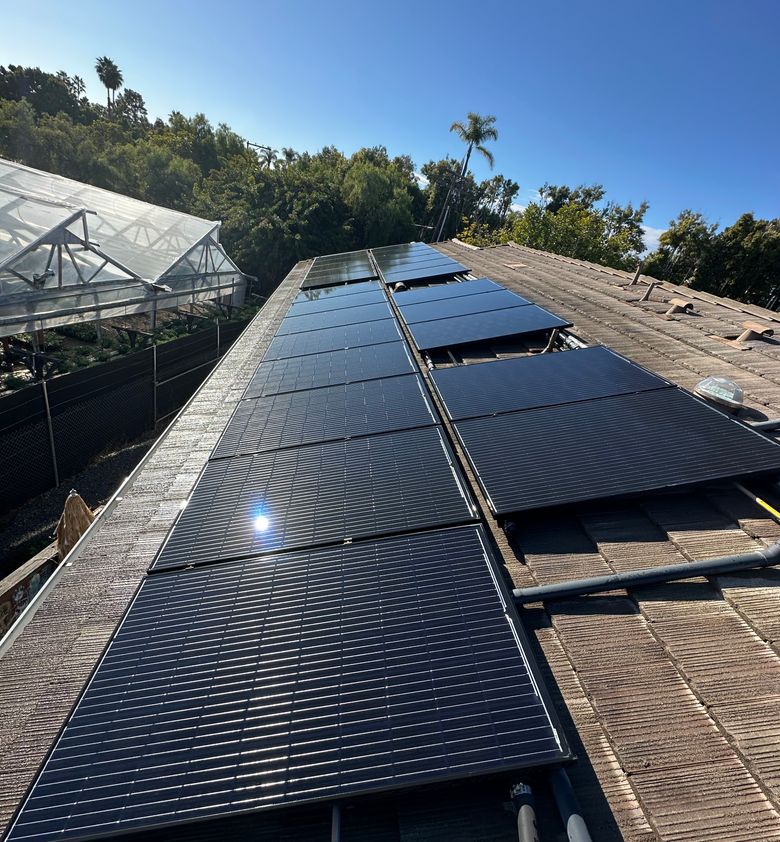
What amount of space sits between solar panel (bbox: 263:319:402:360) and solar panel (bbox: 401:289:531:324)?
27.8 inches

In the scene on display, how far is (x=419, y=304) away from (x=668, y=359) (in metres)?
5.75

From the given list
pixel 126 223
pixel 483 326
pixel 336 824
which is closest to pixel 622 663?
pixel 336 824

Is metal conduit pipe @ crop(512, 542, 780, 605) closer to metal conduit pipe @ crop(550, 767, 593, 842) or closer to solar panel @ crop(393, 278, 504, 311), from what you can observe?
metal conduit pipe @ crop(550, 767, 593, 842)

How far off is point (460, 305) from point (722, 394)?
18.9 feet

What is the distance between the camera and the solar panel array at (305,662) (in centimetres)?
214

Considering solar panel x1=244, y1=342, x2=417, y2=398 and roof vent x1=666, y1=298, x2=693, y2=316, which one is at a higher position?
roof vent x1=666, y1=298, x2=693, y2=316

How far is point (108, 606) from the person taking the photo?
3803 millimetres

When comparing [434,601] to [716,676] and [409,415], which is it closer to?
[716,676]

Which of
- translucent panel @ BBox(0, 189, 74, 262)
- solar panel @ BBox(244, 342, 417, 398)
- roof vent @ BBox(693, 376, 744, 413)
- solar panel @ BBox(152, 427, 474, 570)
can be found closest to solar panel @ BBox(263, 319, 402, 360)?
solar panel @ BBox(244, 342, 417, 398)

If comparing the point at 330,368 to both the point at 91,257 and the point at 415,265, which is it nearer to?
the point at 415,265

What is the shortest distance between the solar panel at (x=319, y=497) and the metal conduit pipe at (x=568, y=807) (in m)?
1.82

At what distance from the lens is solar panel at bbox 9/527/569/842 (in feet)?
6.93

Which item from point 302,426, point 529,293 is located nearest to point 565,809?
point 302,426

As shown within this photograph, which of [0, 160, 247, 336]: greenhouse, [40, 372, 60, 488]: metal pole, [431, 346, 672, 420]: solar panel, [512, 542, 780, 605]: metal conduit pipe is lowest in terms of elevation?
[40, 372, 60, 488]: metal pole
